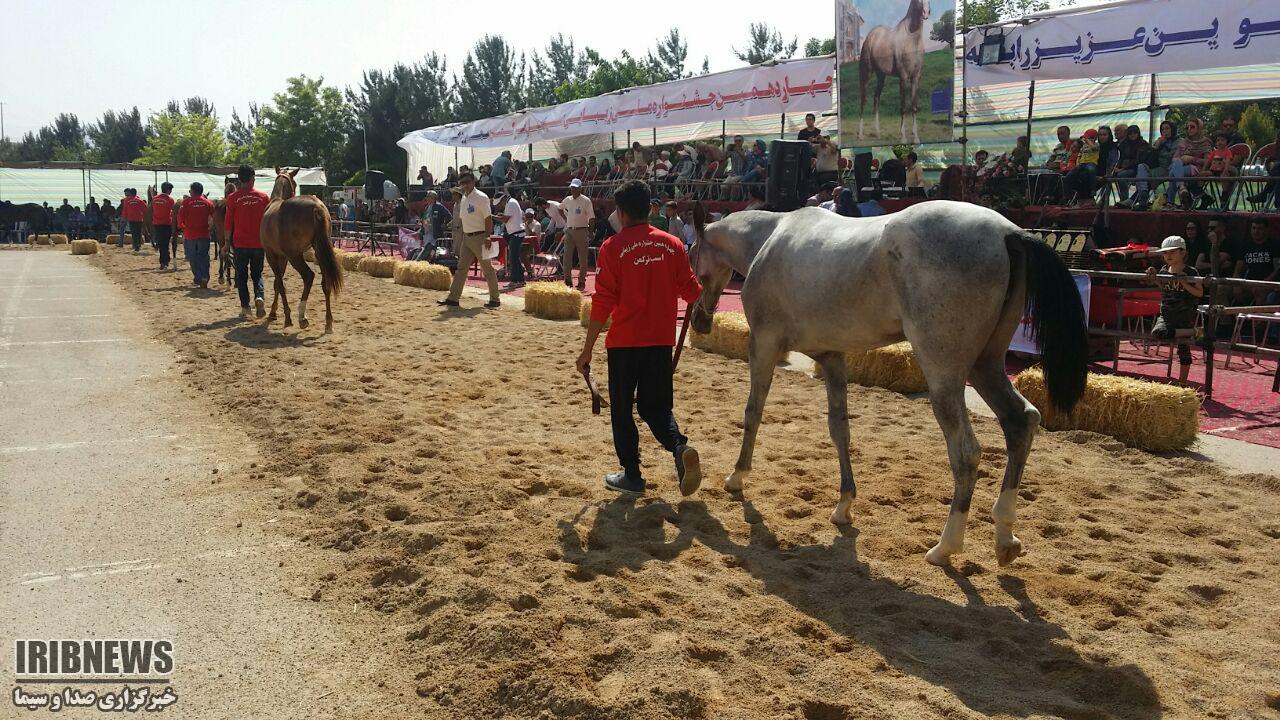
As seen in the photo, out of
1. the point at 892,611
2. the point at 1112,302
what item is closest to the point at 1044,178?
the point at 1112,302

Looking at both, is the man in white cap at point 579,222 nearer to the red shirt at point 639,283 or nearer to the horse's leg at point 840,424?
the red shirt at point 639,283

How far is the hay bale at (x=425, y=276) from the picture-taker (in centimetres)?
1812

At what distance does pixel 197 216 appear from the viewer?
1811cm

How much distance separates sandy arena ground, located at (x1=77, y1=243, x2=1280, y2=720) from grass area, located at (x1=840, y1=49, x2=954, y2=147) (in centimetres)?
801

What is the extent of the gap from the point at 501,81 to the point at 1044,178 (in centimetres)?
6305

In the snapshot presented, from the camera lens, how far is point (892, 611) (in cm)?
416

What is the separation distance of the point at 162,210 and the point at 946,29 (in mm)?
19034

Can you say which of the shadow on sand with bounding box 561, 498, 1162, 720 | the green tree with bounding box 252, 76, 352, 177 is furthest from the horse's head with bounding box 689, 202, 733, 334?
the green tree with bounding box 252, 76, 352, 177

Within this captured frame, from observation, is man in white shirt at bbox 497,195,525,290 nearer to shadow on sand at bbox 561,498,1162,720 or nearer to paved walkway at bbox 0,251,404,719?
paved walkway at bbox 0,251,404,719

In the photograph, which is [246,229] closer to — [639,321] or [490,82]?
[639,321]

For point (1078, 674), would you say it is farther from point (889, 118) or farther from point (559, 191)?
point (559, 191)

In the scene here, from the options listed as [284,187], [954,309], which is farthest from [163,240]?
[954,309]

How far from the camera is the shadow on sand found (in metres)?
3.41

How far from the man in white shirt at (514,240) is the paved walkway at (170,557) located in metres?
8.98
